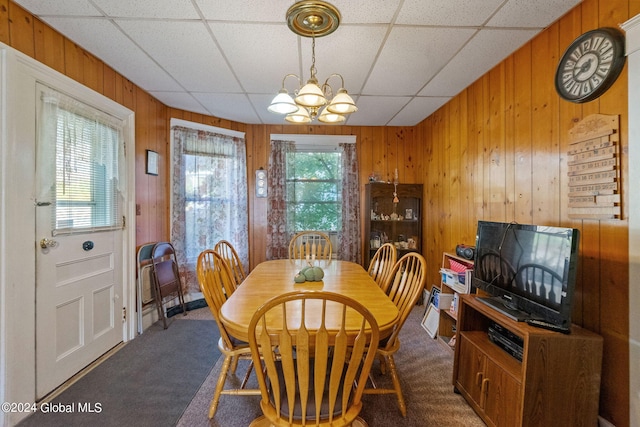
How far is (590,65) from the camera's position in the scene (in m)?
1.51

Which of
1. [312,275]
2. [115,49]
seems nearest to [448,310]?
[312,275]

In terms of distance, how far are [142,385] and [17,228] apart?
4.20 feet

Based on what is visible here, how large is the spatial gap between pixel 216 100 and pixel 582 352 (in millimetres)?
3543

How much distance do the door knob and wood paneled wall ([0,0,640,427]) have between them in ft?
3.05

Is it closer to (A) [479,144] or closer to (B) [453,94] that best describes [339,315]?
(A) [479,144]

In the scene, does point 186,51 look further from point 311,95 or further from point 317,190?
point 317,190

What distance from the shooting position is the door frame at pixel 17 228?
5.07 ft

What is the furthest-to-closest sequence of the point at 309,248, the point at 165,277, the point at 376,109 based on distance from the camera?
1. the point at 309,248
2. the point at 376,109
3. the point at 165,277

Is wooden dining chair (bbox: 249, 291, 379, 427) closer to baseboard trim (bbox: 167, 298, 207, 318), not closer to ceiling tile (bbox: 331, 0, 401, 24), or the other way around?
ceiling tile (bbox: 331, 0, 401, 24)

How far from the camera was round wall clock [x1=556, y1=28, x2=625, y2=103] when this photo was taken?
1.40 m

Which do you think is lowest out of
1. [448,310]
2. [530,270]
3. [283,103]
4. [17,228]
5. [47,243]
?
[448,310]

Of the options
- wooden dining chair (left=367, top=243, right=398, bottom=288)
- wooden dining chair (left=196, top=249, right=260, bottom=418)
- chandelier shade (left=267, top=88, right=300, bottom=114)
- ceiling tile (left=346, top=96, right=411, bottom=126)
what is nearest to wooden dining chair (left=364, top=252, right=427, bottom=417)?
wooden dining chair (left=367, top=243, right=398, bottom=288)

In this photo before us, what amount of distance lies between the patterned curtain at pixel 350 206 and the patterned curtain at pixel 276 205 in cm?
83

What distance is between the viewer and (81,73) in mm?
2076
